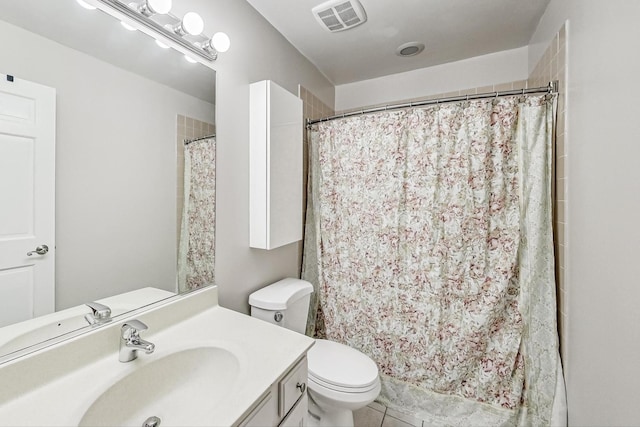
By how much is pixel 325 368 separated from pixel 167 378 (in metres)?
0.74

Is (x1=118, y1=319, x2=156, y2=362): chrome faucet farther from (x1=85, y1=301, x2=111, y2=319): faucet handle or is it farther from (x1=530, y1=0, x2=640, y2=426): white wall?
(x1=530, y1=0, x2=640, y2=426): white wall

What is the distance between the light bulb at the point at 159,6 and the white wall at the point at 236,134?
8.5 inches

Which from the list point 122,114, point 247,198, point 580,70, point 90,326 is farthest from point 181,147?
point 580,70

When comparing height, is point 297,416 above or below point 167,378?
below

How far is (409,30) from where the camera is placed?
1659mm

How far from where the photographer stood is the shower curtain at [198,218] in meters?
1.11

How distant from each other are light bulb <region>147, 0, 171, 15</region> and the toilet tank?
1.28 m

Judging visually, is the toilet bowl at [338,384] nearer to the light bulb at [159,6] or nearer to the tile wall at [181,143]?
the tile wall at [181,143]

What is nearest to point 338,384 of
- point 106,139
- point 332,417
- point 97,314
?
point 332,417

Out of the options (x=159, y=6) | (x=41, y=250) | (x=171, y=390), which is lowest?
(x=171, y=390)

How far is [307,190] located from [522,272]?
1.42 metres

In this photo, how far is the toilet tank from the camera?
137cm

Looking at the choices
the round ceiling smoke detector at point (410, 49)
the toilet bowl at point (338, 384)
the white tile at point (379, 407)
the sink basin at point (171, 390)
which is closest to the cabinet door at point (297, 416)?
the sink basin at point (171, 390)

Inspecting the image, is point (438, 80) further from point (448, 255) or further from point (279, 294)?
point (279, 294)
